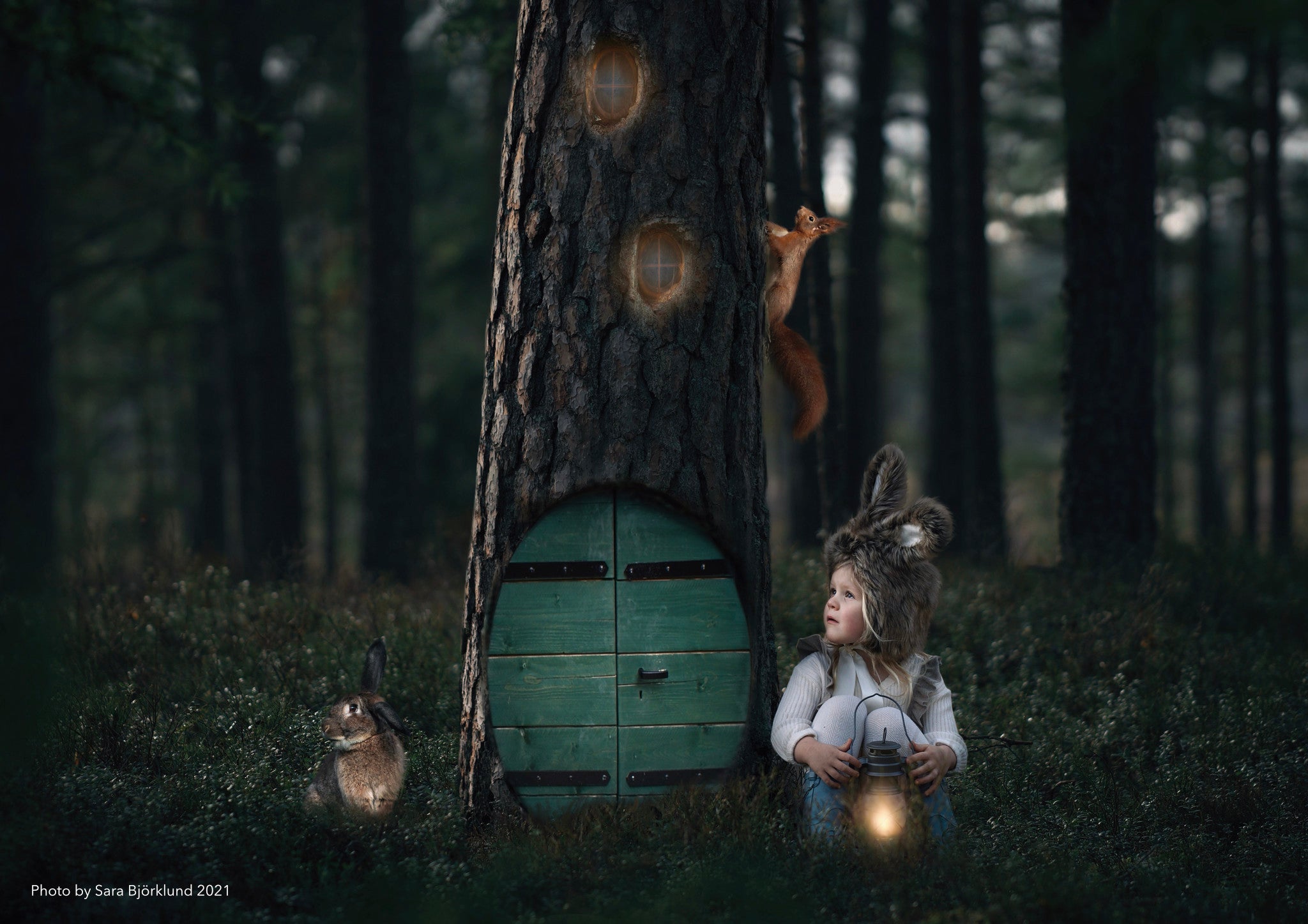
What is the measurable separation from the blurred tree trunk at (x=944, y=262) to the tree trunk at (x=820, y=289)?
3.95m

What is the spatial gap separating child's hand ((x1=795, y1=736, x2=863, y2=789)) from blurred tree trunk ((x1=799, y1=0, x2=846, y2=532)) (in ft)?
15.4

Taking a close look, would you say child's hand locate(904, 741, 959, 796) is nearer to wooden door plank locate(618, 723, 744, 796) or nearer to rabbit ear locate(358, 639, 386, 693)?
wooden door plank locate(618, 723, 744, 796)

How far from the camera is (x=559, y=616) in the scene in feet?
13.0

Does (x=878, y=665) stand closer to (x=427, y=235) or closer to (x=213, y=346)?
(x=213, y=346)

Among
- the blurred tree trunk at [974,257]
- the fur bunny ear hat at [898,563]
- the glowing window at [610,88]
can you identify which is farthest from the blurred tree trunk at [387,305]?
the fur bunny ear hat at [898,563]

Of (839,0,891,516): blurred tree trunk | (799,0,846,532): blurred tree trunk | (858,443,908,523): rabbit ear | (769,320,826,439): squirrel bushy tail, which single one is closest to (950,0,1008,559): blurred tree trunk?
(839,0,891,516): blurred tree trunk

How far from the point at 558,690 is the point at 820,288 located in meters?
5.46

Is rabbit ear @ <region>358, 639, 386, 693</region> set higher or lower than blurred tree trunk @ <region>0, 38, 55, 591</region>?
lower

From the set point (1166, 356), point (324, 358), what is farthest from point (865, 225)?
point (324, 358)

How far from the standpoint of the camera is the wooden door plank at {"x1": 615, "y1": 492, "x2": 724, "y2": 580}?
13.0 ft

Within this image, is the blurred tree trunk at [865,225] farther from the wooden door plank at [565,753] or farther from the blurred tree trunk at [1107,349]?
the wooden door plank at [565,753]

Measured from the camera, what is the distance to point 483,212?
1670 centimetres

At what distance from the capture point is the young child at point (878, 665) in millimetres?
3740

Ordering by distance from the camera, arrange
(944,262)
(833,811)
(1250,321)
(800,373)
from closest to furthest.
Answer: (833,811)
(800,373)
(944,262)
(1250,321)
